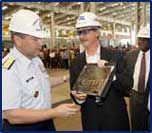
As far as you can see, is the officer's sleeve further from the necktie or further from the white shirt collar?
the necktie

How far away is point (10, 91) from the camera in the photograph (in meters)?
1.98

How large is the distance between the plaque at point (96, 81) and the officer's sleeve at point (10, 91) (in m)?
0.51

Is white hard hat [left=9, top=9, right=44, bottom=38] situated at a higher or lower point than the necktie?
higher

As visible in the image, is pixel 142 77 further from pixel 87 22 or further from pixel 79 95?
pixel 79 95

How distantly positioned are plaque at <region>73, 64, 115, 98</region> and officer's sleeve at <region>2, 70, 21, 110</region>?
506 mm

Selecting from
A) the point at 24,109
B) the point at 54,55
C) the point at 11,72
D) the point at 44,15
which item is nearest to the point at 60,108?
the point at 24,109

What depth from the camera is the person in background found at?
2.01m

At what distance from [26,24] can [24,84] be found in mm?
357

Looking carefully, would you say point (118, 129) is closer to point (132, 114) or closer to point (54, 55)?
point (132, 114)

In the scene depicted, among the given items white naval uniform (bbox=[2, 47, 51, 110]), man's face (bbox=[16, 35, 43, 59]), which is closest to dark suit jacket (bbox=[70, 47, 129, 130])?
white naval uniform (bbox=[2, 47, 51, 110])

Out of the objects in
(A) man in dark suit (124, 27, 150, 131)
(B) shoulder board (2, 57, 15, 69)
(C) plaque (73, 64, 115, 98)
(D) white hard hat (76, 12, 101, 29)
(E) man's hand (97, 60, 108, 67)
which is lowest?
(A) man in dark suit (124, 27, 150, 131)

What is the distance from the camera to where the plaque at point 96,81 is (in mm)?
2314

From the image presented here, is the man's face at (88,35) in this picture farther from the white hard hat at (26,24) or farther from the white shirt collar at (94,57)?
the white hard hat at (26,24)

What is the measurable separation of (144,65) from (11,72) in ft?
6.78
